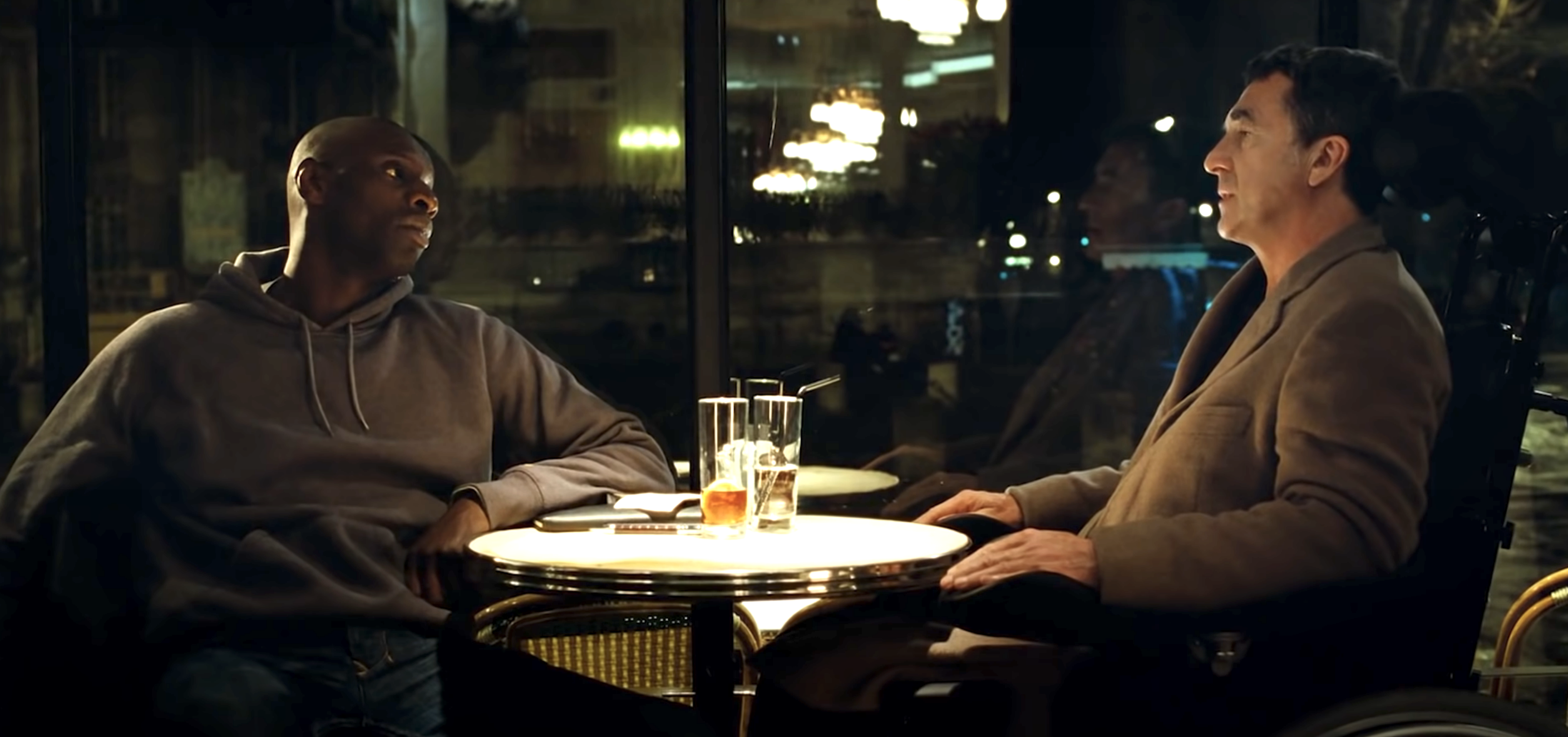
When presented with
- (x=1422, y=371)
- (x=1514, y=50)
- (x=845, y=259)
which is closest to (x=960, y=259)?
(x=845, y=259)

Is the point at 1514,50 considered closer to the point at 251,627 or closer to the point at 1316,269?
the point at 1316,269

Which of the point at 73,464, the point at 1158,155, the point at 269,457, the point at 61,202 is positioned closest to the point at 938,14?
the point at 1158,155

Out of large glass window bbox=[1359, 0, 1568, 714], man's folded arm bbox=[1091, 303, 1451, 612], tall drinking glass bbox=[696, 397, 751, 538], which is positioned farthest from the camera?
large glass window bbox=[1359, 0, 1568, 714]

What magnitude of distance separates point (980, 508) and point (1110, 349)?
0.42 m

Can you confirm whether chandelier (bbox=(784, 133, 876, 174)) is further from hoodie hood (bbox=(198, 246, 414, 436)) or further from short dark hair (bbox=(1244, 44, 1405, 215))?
hoodie hood (bbox=(198, 246, 414, 436))

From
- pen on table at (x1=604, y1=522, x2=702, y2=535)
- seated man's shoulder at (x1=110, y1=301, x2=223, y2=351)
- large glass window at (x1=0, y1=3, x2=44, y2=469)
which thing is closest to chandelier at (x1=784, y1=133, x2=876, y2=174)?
pen on table at (x1=604, y1=522, x2=702, y2=535)

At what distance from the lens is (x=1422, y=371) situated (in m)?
2.75

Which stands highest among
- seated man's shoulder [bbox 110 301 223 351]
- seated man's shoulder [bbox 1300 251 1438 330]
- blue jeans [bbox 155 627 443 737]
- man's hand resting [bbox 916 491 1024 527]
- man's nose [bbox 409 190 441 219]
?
man's nose [bbox 409 190 441 219]

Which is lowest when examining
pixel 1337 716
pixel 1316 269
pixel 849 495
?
pixel 1337 716

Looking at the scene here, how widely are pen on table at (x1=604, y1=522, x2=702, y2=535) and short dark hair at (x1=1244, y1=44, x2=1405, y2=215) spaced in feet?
4.35

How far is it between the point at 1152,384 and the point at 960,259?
0.47 m

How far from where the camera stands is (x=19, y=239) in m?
3.13

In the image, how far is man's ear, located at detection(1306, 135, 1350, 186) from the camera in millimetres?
2900

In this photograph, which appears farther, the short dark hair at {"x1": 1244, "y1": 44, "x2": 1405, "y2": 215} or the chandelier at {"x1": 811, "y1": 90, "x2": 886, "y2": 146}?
the chandelier at {"x1": 811, "y1": 90, "x2": 886, "y2": 146}
